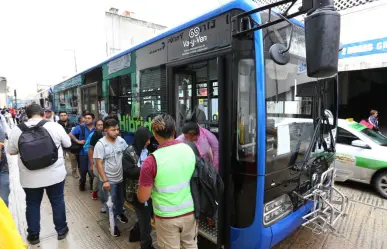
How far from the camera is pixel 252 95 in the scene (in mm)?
2252

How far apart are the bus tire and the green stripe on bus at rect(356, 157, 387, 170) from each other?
0.51ft

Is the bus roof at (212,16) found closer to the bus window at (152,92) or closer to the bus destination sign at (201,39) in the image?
the bus destination sign at (201,39)

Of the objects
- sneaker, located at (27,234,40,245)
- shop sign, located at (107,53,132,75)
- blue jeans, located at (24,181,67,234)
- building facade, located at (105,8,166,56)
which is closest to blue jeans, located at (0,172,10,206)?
blue jeans, located at (24,181,67,234)

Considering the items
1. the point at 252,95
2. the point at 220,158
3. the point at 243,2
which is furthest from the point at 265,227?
the point at 243,2

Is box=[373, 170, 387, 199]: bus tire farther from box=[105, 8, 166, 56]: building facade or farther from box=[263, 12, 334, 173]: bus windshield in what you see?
box=[105, 8, 166, 56]: building facade

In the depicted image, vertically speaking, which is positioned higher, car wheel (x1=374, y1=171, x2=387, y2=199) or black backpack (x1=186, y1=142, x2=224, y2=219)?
black backpack (x1=186, y1=142, x2=224, y2=219)

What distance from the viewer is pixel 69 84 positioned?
320 inches

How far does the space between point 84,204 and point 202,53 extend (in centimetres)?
365

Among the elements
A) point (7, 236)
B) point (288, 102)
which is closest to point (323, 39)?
point (288, 102)

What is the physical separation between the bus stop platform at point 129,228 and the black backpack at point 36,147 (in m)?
1.21

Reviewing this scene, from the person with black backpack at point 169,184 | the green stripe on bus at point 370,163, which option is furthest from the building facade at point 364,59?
the person with black backpack at point 169,184

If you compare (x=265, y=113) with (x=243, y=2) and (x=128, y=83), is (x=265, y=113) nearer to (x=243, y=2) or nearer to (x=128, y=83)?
(x=243, y=2)

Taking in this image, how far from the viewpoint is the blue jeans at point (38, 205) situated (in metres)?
2.99

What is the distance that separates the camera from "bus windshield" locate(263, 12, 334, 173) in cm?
237
